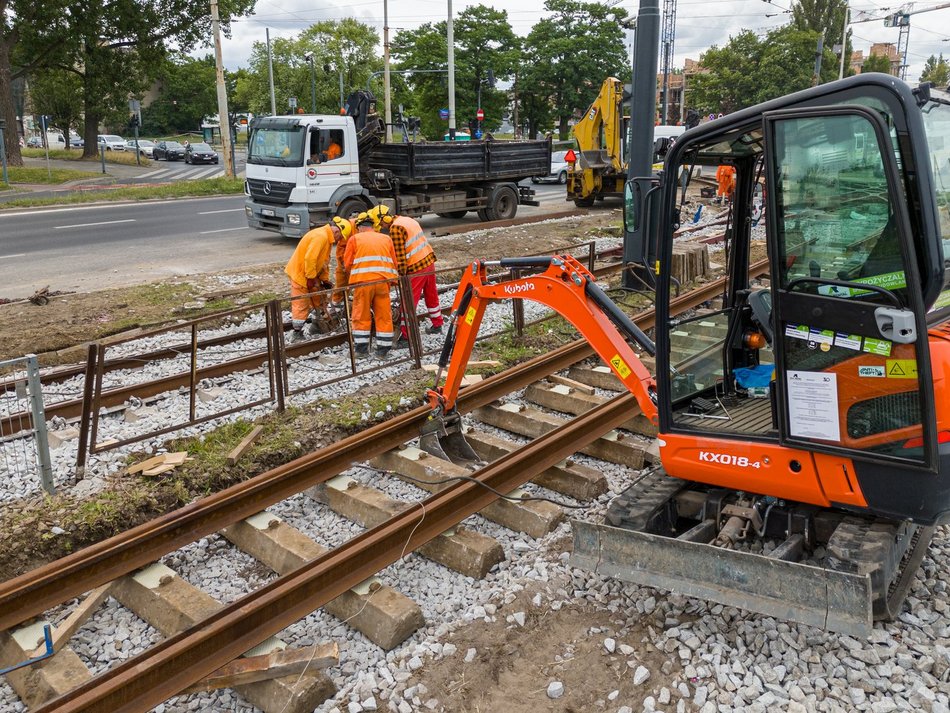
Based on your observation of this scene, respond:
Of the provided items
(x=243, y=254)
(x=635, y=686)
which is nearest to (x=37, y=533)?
(x=635, y=686)

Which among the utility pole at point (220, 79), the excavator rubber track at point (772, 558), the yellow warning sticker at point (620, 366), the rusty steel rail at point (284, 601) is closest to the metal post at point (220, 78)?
the utility pole at point (220, 79)

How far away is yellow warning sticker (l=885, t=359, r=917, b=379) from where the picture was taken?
3689 mm

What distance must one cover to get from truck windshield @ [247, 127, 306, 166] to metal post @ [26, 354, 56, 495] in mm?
11625

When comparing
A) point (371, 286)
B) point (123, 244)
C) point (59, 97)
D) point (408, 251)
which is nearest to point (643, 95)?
point (408, 251)

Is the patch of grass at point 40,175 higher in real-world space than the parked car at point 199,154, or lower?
lower

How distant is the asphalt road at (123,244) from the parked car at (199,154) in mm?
26123

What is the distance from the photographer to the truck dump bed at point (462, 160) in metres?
19.5

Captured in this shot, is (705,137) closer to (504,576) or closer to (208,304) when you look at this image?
(504,576)

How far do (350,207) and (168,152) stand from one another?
130 feet

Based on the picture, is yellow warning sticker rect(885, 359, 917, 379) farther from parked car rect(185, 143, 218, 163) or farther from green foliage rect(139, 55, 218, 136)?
green foliage rect(139, 55, 218, 136)

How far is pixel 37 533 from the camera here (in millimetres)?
5547

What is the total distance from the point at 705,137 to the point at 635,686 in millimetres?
2890

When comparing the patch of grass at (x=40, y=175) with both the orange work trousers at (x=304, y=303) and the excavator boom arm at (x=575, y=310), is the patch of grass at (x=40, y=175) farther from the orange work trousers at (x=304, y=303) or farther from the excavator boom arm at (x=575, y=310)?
the excavator boom arm at (x=575, y=310)

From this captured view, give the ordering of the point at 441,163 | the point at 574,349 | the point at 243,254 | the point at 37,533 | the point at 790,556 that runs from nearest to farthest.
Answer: the point at 790,556 → the point at 37,533 → the point at 574,349 → the point at 243,254 → the point at 441,163
